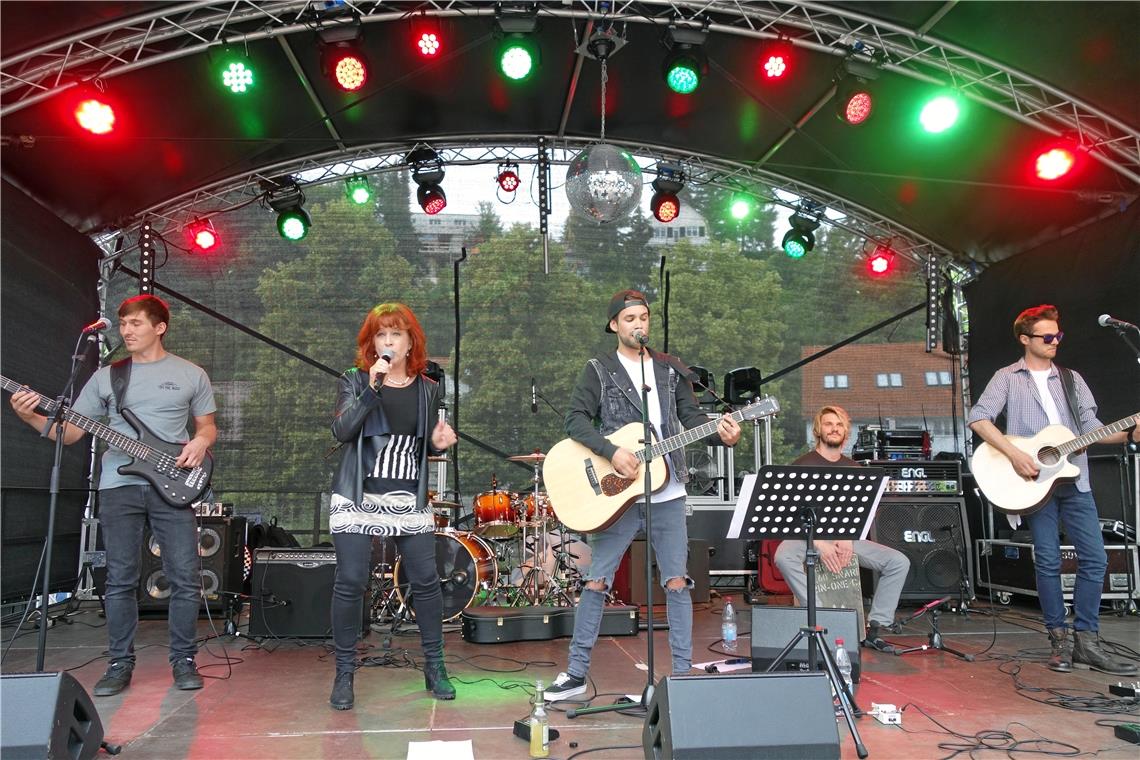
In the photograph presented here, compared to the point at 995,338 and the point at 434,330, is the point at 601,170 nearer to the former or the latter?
the point at 434,330

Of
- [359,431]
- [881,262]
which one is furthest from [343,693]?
[881,262]

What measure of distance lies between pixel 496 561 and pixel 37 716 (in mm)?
4802

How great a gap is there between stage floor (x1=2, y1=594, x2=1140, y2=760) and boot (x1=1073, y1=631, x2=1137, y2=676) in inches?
5.8

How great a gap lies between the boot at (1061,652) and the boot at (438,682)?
348 cm

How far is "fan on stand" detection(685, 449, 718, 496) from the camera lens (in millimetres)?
9125

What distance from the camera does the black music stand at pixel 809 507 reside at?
3566 mm

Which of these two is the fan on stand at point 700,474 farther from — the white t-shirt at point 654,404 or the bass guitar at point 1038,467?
the white t-shirt at point 654,404

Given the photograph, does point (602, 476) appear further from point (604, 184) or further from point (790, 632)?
point (604, 184)

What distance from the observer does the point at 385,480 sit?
4172 millimetres

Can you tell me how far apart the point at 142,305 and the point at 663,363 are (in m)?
2.83

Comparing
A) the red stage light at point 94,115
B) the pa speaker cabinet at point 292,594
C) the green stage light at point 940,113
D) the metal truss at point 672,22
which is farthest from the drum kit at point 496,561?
the green stage light at point 940,113

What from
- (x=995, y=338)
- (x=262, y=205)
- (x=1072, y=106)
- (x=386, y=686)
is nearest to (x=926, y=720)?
(x=386, y=686)

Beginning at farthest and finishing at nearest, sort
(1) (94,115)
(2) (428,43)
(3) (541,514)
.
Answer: (3) (541,514) < (2) (428,43) < (1) (94,115)

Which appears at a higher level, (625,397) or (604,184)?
(604,184)
